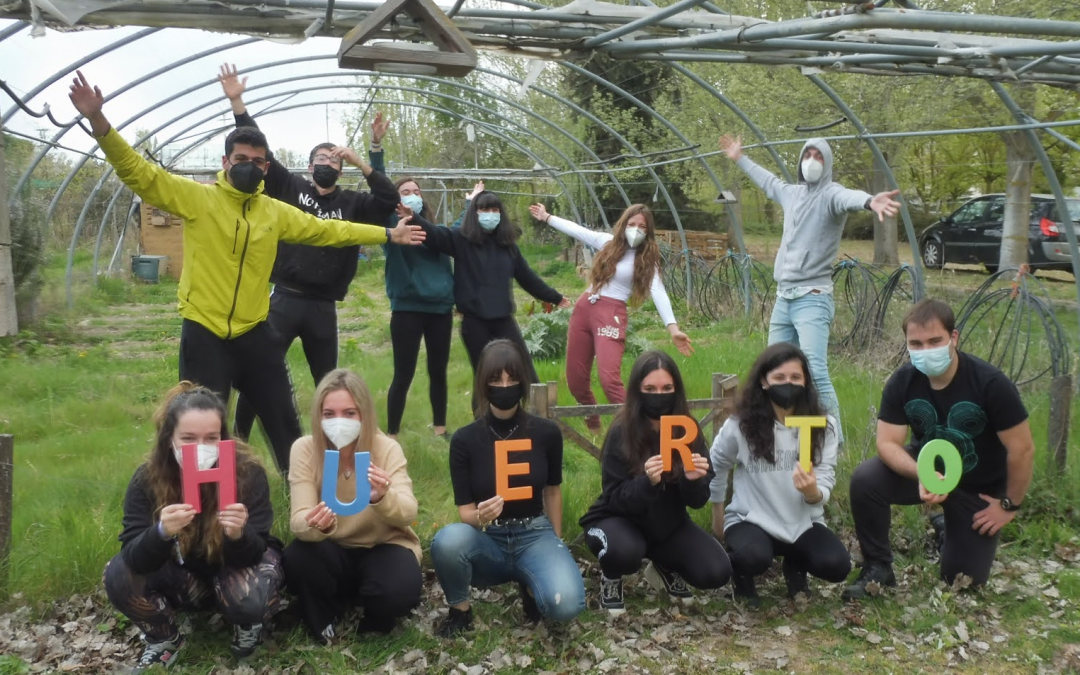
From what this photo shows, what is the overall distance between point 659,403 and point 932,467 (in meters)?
1.21

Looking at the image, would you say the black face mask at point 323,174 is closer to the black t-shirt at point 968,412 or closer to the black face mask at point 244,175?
the black face mask at point 244,175

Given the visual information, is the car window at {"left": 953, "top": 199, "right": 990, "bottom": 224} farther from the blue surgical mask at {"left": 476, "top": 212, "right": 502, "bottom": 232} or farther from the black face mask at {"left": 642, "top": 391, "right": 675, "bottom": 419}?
the black face mask at {"left": 642, "top": 391, "right": 675, "bottom": 419}

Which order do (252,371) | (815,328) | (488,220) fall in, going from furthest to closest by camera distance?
1. (488,220)
2. (815,328)
3. (252,371)

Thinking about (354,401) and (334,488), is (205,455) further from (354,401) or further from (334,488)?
(354,401)

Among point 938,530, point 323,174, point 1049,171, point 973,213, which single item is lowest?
point 938,530

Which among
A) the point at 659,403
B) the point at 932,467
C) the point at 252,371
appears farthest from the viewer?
the point at 252,371

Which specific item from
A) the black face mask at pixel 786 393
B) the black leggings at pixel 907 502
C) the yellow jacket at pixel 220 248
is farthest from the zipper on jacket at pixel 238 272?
the black leggings at pixel 907 502

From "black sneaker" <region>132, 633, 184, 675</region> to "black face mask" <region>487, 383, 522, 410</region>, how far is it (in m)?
1.61

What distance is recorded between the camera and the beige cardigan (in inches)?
149

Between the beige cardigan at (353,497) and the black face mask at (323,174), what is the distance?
207 centimetres

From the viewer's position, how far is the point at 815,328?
5734 mm

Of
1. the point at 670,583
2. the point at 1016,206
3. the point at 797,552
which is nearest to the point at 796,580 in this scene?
the point at 797,552

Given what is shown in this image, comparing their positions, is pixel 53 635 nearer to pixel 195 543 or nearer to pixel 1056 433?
pixel 195 543

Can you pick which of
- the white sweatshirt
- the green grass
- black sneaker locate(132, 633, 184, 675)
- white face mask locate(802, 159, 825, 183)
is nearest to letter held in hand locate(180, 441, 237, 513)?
black sneaker locate(132, 633, 184, 675)
